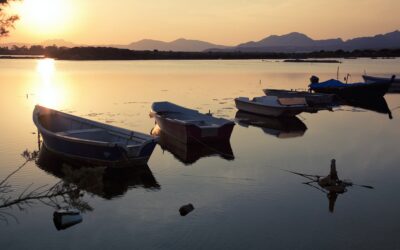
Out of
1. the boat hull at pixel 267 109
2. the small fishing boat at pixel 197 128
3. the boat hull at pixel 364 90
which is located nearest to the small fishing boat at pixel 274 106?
the boat hull at pixel 267 109

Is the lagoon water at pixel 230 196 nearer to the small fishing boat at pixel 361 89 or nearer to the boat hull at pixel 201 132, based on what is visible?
the boat hull at pixel 201 132

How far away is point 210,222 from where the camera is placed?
36.9 feet

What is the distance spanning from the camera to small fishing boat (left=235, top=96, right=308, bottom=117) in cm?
2792

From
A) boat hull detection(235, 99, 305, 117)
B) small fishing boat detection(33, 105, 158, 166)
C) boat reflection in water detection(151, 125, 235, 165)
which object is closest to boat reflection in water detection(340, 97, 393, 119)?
boat hull detection(235, 99, 305, 117)

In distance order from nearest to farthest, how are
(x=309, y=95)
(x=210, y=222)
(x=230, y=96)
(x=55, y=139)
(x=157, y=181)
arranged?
(x=210, y=222) → (x=157, y=181) → (x=55, y=139) → (x=309, y=95) → (x=230, y=96)

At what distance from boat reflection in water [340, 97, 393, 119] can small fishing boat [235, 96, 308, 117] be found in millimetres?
7509

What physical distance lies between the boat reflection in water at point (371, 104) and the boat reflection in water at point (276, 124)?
839cm

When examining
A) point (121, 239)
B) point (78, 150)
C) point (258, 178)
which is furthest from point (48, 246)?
point (258, 178)

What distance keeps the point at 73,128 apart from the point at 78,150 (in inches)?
141

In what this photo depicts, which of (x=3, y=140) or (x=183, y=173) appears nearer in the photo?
(x=183, y=173)

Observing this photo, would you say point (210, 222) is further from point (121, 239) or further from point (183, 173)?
point (183, 173)

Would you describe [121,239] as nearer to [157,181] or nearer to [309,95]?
[157,181]

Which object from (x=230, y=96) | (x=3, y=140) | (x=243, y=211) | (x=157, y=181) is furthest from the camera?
(x=230, y=96)

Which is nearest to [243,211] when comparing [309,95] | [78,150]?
[78,150]
